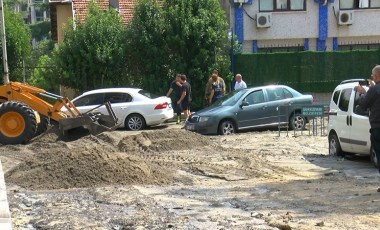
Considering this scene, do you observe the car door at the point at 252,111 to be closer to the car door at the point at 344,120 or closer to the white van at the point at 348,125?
the white van at the point at 348,125

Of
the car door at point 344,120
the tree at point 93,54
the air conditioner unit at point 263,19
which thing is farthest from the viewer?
the air conditioner unit at point 263,19

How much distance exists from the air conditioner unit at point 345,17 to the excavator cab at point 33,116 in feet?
54.0

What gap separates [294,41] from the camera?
32750 mm

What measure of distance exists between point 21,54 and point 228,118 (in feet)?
46.4

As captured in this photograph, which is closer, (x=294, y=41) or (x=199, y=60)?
(x=199, y=60)

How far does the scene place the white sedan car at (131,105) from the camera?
2325 cm

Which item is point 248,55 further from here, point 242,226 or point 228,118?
point 242,226

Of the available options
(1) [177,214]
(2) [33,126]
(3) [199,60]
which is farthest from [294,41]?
(1) [177,214]

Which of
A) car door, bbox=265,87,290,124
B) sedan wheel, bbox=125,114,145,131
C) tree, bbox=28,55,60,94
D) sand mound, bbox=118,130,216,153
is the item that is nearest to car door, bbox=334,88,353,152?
sand mound, bbox=118,130,216,153

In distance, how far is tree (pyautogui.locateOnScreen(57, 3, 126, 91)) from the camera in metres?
27.2

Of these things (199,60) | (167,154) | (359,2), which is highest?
(359,2)

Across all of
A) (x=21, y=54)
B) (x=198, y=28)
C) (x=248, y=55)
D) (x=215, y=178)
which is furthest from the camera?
(x=21, y=54)

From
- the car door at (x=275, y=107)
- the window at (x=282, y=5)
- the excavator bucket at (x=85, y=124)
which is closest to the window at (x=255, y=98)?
the car door at (x=275, y=107)

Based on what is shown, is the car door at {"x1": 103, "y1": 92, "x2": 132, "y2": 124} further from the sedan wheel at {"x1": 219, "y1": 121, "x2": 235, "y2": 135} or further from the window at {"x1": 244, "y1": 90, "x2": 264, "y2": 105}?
the window at {"x1": 244, "y1": 90, "x2": 264, "y2": 105}
